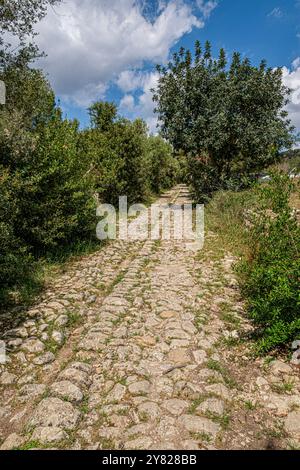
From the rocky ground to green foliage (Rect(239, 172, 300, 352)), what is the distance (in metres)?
0.37

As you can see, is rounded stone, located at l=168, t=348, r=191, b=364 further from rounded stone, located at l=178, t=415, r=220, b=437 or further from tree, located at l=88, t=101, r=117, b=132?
tree, located at l=88, t=101, r=117, b=132

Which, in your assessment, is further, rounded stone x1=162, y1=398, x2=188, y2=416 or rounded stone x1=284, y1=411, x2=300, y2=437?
rounded stone x1=162, y1=398, x2=188, y2=416

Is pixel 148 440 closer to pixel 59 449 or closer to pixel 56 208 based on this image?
pixel 59 449

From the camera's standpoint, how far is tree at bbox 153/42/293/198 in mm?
14242

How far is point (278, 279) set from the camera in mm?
4004

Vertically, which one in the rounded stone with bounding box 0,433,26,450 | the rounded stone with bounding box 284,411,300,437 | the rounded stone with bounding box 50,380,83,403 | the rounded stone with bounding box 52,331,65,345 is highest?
the rounded stone with bounding box 52,331,65,345

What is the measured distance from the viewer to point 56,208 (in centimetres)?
768

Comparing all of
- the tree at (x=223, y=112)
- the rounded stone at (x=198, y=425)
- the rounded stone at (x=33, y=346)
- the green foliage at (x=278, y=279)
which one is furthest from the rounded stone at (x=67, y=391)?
the tree at (x=223, y=112)

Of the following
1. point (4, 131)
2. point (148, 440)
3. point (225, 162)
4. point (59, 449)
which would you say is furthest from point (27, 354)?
point (225, 162)

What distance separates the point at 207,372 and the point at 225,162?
1351 cm

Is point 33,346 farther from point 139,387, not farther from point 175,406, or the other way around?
point 175,406

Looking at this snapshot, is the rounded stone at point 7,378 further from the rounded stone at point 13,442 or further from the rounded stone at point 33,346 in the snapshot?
the rounded stone at point 13,442

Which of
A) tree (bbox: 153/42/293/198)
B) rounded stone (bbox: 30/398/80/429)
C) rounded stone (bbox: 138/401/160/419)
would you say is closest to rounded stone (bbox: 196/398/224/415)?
rounded stone (bbox: 138/401/160/419)
